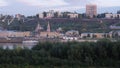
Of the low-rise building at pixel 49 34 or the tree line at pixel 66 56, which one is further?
the low-rise building at pixel 49 34

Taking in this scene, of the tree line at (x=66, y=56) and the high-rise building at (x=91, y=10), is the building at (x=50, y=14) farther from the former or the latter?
the tree line at (x=66, y=56)

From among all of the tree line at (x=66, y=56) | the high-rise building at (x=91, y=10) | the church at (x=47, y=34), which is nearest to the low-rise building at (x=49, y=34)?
the church at (x=47, y=34)

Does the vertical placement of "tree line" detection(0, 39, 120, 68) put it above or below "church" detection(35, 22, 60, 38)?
above

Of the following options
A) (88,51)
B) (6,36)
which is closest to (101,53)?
(88,51)

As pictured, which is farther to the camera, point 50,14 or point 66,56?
point 50,14

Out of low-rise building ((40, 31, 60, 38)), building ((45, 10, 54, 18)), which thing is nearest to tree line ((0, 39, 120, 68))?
low-rise building ((40, 31, 60, 38))

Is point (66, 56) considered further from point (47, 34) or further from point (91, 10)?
point (91, 10)

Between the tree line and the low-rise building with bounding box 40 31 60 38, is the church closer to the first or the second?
the low-rise building with bounding box 40 31 60 38

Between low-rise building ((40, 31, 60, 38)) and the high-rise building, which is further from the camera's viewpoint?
the high-rise building

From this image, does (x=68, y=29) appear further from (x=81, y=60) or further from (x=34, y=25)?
(x=81, y=60)

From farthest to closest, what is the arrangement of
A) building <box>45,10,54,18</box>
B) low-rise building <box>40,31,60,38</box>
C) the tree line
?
1. building <box>45,10,54,18</box>
2. low-rise building <box>40,31,60,38</box>
3. the tree line

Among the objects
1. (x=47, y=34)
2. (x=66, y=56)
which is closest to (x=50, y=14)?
(x=47, y=34)
